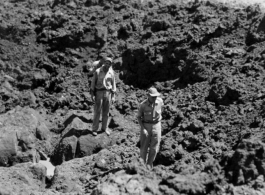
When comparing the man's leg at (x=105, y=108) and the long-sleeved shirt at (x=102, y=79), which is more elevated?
the long-sleeved shirt at (x=102, y=79)

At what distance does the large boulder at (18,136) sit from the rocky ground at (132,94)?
0.08 ft

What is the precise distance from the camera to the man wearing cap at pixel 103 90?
1130 centimetres

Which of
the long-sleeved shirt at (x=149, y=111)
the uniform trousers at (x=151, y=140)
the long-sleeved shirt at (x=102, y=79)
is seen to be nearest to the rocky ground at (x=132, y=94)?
the uniform trousers at (x=151, y=140)

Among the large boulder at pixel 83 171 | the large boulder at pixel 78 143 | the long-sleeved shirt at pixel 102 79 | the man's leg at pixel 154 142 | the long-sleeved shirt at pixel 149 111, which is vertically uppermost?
the long-sleeved shirt at pixel 102 79

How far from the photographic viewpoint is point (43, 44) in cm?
1548

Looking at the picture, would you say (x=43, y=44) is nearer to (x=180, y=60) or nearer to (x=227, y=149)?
(x=180, y=60)

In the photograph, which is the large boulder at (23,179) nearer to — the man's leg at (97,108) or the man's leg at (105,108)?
the man's leg at (97,108)

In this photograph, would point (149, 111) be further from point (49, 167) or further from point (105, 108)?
point (49, 167)

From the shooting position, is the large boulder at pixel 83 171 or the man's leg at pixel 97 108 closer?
the large boulder at pixel 83 171

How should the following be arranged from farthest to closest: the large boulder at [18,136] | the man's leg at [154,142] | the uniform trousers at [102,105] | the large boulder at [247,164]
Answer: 1. the uniform trousers at [102,105]
2. the large boulder at [18,136]
3. the man's leg at [154,142]
4. the large boulder at [247,164]

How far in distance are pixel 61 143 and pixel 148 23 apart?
522 cm

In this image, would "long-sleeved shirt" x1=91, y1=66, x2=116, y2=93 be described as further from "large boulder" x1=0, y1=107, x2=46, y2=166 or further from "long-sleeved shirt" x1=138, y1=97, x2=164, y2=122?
"long-sleeved shirt" x1=138, y1=97, x2=164, y2=122

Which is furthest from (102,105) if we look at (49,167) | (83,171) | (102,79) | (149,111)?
(149,111)

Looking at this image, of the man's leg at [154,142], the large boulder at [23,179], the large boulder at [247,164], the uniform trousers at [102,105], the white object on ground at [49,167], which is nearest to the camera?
the large boulder at [247,164]
